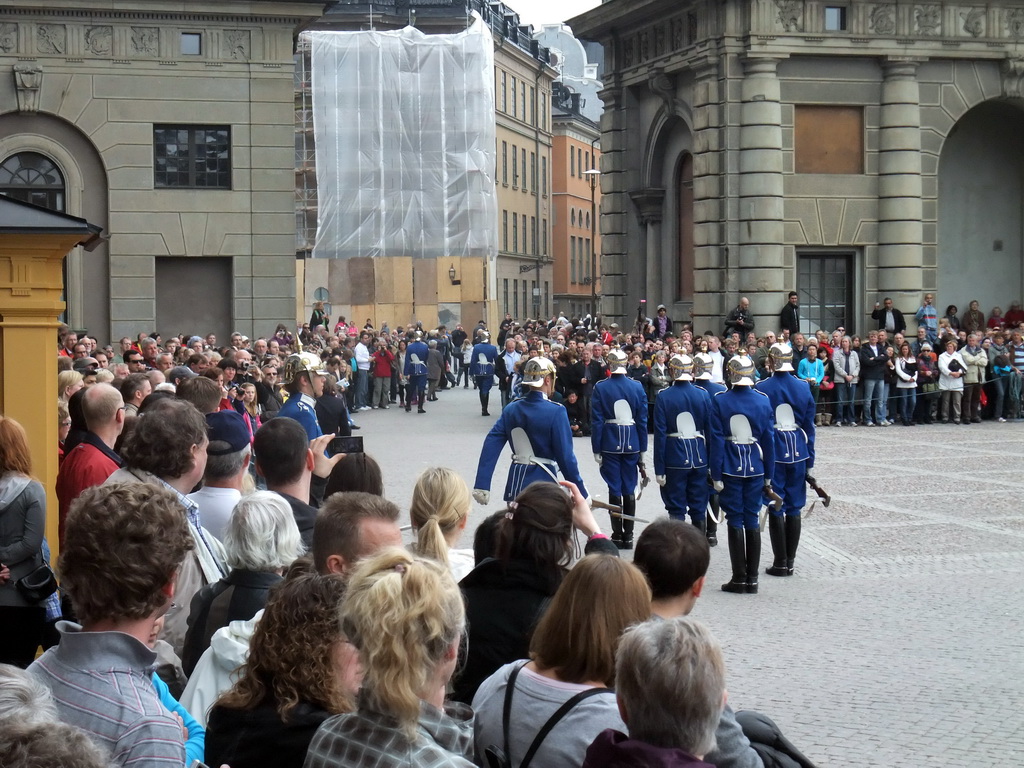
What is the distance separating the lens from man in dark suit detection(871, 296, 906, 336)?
3106cm

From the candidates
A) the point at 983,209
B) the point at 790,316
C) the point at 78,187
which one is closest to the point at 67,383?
the point at 790,316

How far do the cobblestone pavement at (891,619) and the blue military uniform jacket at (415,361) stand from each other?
13732 mm

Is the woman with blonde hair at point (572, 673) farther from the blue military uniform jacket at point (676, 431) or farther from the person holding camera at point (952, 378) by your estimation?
the person holding camera at point (952, 378)

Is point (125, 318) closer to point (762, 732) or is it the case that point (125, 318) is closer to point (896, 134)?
point (896, 134)

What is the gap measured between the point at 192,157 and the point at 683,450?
21.5 m

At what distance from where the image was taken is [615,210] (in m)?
36.6

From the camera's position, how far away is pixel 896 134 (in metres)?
31.4

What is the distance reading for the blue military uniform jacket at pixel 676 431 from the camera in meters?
14.1

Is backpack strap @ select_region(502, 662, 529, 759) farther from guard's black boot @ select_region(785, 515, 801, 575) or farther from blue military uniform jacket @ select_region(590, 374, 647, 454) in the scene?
blue military uniform jacket @ select_region(590, 374, 647, 454)

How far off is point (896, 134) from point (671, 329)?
671cm

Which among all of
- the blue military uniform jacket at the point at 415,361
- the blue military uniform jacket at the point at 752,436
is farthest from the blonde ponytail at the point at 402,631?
the blue military uniform jacket at the point at 415,361

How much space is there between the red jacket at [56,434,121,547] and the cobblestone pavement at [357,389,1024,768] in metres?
3.91

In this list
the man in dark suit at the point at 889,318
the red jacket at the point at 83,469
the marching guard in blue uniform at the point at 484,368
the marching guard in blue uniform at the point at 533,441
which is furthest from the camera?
the marching guard in blue uniform at the point at 484,368

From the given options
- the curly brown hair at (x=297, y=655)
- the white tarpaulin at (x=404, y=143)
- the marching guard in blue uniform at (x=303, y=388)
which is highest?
the white tarpaulin at (x=404, y=143)
